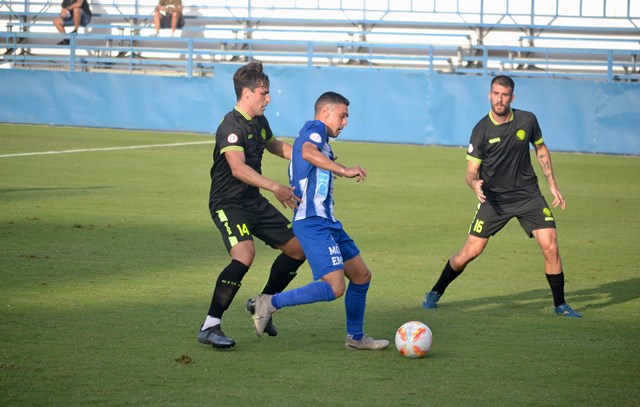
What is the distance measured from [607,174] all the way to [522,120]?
12680 mm

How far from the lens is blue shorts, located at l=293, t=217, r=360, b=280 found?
22.6ft

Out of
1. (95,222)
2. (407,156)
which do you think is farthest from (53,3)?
(95,222)

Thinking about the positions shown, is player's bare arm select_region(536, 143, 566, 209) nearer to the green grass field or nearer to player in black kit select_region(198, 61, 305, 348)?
the green grass field

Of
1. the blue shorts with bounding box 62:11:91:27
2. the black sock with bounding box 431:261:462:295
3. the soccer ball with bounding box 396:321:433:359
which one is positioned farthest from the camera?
the blue shorts with bounding box 62:11:91:27

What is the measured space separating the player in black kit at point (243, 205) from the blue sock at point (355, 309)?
1.91 feet

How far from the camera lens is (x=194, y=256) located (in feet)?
35.7

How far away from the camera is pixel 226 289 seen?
7047 millimetres

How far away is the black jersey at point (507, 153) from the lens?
8945 millimetres

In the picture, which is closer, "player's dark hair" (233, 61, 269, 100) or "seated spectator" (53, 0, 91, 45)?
"player's dark hair" (233, 61, 269, 100)

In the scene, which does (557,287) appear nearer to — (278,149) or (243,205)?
(278,149)

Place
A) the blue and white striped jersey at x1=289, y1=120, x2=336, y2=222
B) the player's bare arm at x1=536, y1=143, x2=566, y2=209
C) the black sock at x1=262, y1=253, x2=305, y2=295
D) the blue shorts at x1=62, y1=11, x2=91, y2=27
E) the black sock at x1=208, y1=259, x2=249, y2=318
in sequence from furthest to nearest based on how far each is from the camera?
the blue shorts at x1=62, y1=11, x2=91, y2=27 → the player's bare arm at x1=536, y1=143, x2=566, y2=209 → the black sock at x1=262, y1=253, x2=305, y2=295 → the black sock at x1=208, y1=259, x2=249, y2=318 → the blue and white striped jersey at x1=289, y1=120, x2=336, y2=222

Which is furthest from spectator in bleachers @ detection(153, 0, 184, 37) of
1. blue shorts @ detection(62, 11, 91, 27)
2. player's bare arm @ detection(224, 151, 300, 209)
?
player's bare arm @ detection(224, 151, 300, 209)

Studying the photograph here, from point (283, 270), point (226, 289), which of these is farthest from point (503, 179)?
point (226, 289)

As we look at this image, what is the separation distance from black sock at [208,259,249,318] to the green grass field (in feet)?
0.99
